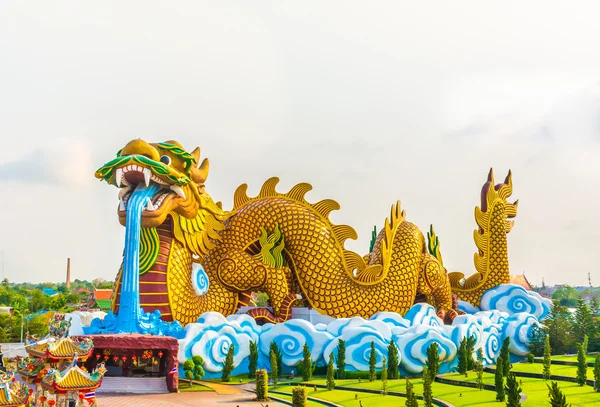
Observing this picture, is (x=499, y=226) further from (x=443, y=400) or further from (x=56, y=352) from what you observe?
(x=56, y=352)

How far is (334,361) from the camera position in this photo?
2017 centimetres

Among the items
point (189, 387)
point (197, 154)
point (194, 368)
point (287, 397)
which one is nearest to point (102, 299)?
point (197, 154)

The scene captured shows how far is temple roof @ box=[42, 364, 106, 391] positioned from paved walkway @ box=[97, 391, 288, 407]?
2.70 meters

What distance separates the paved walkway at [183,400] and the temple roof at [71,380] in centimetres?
270

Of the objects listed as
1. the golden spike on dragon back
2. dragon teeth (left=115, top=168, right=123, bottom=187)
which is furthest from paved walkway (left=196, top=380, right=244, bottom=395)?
dragon teeth (left=115, top=168, right=123, bottom=187)

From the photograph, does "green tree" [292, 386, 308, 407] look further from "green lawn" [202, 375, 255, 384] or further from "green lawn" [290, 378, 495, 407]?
"green lawn" [202, 375, 255, 384]

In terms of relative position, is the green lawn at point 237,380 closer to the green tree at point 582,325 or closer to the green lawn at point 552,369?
the green lawn at point 552,369

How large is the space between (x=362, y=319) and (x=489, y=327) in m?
5.63

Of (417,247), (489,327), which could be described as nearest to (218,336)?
(417,247)

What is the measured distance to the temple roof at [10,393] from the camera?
10.4 meters

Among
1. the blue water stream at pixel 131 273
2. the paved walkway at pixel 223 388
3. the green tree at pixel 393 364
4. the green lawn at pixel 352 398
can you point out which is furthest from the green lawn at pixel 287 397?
the blue water stream at pixel 131 273

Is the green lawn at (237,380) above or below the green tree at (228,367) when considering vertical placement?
below

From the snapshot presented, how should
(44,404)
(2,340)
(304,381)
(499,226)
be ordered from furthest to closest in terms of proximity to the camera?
(2,340)
(499,226)
(304,381)
(44,404)

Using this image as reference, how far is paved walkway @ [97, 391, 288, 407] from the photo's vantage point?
630 inches
